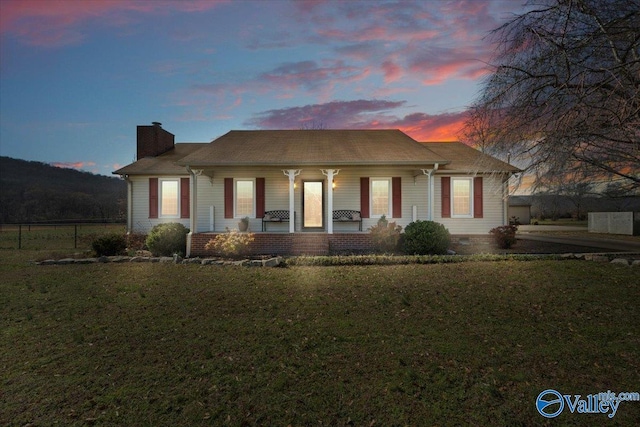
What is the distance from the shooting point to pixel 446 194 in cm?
1408

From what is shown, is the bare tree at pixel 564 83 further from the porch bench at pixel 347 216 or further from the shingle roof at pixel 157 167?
the shingle roof at pixel 157 167

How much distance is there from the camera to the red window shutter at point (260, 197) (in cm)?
1395

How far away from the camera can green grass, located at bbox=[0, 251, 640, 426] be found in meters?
2.99

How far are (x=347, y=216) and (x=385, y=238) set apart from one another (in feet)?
9.09

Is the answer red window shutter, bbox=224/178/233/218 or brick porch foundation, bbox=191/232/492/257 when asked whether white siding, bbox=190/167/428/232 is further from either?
brick porch foundation, bbox=191/232/492/257

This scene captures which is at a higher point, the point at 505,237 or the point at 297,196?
the point at 297,196

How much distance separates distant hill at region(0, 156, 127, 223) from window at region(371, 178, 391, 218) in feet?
65.6

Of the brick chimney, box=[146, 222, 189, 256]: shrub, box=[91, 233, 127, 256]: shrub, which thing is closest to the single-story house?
box=[146, 222, 189, 256]: shrub

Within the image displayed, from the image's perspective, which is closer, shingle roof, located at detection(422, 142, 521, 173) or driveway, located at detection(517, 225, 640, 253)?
driveway, located at detection(517, 225, 640, 253)

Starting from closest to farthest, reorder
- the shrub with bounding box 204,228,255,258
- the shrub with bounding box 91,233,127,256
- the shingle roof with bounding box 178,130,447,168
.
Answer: the shrub with bounding box 204,228,255,258, the shrub with bounding box 91,233,127,256, the shingle roof with bounding box 178,130,447,168

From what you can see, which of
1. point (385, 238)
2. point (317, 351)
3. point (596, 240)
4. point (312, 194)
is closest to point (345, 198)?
point (312, 194)

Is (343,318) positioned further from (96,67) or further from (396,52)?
(96,67)

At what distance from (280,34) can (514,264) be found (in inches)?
442

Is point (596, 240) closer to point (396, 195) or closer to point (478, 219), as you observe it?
point (478, 219)
